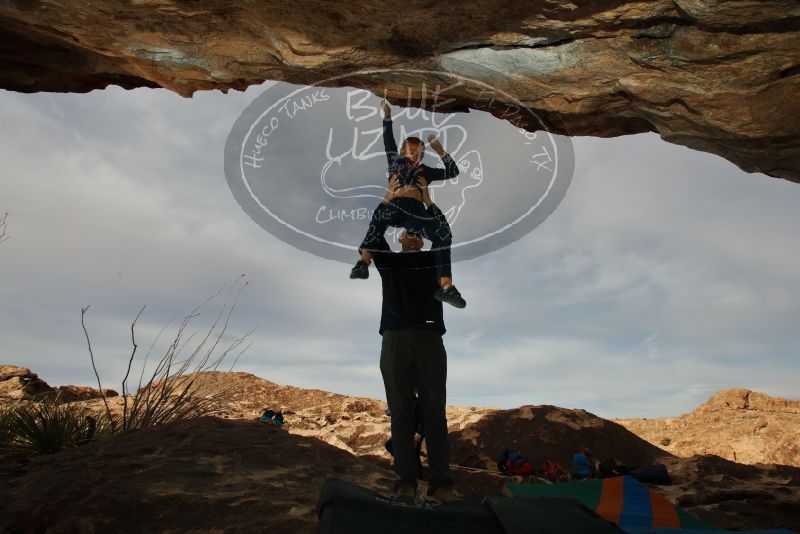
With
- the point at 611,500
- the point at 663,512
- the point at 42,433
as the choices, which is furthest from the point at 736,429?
the point at 42,433

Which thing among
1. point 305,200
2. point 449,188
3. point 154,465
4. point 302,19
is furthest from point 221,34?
point 154,465

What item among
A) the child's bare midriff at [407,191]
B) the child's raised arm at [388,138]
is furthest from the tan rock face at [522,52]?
the child's bare midriff at [407,191]

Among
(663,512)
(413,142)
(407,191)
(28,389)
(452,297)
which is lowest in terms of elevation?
(663,512)

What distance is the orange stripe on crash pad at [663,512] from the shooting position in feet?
14.3

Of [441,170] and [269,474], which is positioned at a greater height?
[441,170]

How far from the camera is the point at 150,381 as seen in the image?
20.9ft

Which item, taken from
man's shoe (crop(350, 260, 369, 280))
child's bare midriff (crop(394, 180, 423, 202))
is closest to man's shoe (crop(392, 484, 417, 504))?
man's shoe (crop(350, 260, 369, 280))

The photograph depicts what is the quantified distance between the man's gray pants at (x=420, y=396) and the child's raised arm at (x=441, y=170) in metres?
1.06

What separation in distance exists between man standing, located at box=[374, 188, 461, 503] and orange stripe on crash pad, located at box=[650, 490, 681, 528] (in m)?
1.78

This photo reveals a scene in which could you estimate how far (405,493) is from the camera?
3.76 meters

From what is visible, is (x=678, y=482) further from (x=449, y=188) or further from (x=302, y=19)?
(x=302, y=19)

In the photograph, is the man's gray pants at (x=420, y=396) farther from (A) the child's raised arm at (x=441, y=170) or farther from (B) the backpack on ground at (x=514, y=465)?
(B) the backpack on ground at (x=514, y=465)

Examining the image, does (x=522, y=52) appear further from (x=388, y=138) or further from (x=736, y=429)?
(x=736, y=429)

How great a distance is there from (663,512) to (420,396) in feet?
7.76
